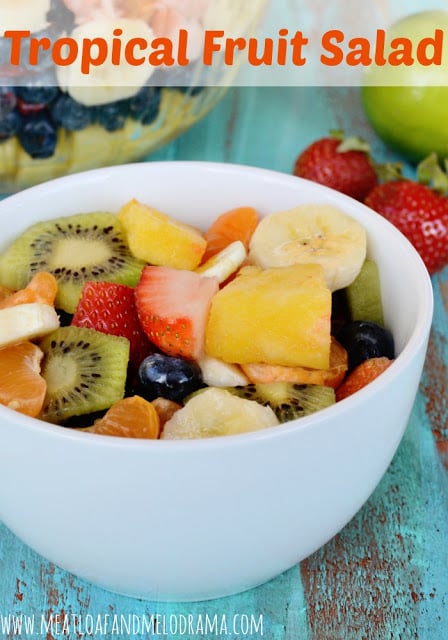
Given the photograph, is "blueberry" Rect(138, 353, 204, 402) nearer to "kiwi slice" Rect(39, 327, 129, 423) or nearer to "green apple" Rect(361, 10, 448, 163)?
"kiwi slice" Rect(39, 327, 129, 423)

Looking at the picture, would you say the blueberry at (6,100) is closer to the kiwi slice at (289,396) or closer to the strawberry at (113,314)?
the strawberry at (113,314)

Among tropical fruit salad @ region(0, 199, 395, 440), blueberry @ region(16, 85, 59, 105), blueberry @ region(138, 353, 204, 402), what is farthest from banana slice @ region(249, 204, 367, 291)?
blueberry @ region(16, 85, 59, 105)

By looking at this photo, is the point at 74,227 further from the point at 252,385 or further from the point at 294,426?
the point at 294,426

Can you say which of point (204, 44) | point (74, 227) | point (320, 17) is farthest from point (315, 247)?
point (320, 17)

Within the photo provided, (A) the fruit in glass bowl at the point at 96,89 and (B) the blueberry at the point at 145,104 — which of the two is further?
(B) the blueberry at the point at 145,104

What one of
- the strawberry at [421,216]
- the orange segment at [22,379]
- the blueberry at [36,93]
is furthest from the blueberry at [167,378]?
the strawberry at [421,216]

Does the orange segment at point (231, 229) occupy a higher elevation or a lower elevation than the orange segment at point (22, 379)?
higher

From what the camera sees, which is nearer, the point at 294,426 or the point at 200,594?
the point at 294,426
